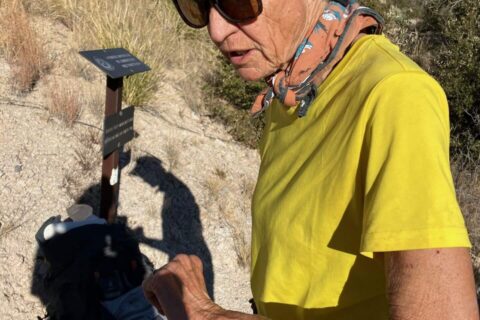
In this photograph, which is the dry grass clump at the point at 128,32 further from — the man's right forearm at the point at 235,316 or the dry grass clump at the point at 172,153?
the man's right forearm at the point at 235,316

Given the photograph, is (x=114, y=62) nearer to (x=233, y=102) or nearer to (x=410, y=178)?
(x=410, y=178)

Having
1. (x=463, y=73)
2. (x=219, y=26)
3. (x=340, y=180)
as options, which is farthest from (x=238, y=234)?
(x=463, y=73)

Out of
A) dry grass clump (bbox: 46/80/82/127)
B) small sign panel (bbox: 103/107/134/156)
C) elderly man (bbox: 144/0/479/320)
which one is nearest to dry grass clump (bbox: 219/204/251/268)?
small sign panel (bbox: 103/107/134/156)

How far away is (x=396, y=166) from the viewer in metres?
0.83

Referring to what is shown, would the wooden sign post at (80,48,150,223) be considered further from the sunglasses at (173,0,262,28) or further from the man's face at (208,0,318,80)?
the man's face at (208,0,318,80)

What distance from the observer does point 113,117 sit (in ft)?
10.4

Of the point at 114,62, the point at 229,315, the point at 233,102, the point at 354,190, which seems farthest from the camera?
the point at 233,102

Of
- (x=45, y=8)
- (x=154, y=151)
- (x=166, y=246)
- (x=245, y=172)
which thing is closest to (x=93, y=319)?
(x=166, y=246)

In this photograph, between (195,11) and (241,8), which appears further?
(195,11)

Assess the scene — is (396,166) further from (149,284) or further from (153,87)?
(153,87)

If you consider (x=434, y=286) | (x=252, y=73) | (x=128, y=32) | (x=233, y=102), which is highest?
(x=252, y=73)

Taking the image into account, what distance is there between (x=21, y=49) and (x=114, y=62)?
1.90 meters

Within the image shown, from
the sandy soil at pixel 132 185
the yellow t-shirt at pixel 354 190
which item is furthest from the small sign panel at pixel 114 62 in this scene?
the yellow t-shirt at pixel 354 190

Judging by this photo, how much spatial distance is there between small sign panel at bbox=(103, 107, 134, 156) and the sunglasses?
1843 mm
